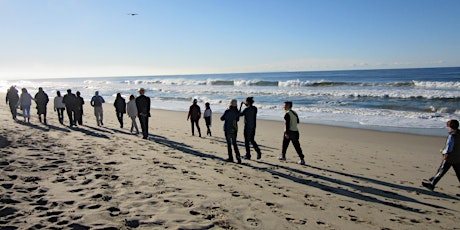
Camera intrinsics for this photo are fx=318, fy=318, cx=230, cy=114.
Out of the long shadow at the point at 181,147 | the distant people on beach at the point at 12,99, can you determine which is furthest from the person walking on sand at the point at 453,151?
the distant people on beach at the point at 12,99

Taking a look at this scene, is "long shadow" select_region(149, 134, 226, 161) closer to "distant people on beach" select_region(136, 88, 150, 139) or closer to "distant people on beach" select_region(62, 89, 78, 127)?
"distant people on beach" select_region(136, 88, 150, 139)

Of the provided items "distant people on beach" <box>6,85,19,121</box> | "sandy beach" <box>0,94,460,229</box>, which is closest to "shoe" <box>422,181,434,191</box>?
"sandy beach" <box>0,94,460,229</box>

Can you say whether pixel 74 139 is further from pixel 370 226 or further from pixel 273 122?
pixel 273 122

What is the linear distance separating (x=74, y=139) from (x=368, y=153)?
29.6 feet

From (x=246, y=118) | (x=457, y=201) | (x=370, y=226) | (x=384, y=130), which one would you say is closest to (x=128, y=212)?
(x=370, y=226)

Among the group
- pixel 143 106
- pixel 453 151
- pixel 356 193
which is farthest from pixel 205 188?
pixel 143 106

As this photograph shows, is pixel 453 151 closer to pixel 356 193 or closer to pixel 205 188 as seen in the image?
pixel 356 193

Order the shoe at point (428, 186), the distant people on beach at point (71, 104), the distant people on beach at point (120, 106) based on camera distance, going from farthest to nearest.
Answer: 1. the distant people on beach at point (120, 106)
2. the distant people on beach at point (71, 104)
3. the shoe at point (428, 186)

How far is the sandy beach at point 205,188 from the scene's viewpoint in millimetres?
4113

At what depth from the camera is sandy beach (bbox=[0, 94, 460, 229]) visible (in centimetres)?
411

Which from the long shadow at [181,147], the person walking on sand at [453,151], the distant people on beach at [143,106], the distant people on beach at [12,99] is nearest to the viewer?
the person walking on sand at [453,151]

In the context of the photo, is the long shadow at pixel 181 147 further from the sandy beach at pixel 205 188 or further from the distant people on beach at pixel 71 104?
the distant people on beach at pixel 71 104

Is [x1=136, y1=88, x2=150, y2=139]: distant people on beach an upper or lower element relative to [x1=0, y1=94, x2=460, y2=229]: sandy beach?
upper

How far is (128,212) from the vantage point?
4.18 metres
